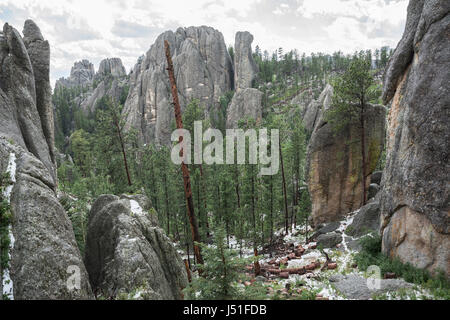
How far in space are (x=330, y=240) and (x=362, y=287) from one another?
344 inches

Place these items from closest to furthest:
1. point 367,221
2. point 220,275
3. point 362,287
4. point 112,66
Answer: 1. point 220,275
2. point 362,287
3. point 367,221
4. point 112,66

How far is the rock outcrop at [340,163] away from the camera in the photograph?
20737 mm

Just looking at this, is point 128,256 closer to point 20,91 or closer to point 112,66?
point 20,91

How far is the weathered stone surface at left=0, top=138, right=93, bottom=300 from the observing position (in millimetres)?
5453

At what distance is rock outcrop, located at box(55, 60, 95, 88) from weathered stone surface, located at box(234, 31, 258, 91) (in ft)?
453

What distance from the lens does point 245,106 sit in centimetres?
8019

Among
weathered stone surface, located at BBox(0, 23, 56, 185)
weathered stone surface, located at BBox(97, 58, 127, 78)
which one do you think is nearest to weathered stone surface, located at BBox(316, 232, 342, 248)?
weathered stone surface, located at BBox(0, 23, 56, 185)

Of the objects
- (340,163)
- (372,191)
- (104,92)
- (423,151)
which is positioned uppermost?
(104,92)

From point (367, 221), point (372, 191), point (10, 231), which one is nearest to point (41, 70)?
point (10, 231)

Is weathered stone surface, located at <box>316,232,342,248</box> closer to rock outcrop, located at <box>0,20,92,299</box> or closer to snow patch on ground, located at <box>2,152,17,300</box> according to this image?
rock outcrop, located at <box>0,20,92,299</box>

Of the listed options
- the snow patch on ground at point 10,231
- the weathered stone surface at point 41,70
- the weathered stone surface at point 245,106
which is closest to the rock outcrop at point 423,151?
the snow patch on ground at point 10,231

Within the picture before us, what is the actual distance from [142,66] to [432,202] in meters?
102

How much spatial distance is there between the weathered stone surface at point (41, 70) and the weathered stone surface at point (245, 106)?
6674cm

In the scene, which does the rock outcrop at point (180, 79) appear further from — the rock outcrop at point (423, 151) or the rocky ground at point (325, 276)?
the rock outcrop at point (423, 151)
